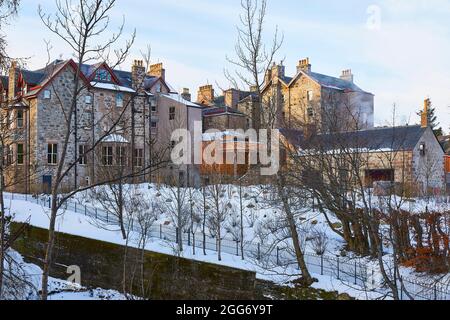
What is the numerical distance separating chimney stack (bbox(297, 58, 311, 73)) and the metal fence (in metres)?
26.9

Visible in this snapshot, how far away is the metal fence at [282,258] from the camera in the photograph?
14.3 m

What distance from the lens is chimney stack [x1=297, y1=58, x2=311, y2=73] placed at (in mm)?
46156

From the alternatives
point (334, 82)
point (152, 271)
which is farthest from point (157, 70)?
point (152, 271)

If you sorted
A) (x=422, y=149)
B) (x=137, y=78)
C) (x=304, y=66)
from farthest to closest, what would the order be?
(x=304, y=66), (x=422, y=149), (x=137, y=78)

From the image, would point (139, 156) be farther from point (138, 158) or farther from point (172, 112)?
point (172, 112)

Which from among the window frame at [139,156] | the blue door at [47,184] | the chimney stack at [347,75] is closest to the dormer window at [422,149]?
the chimney stack at [347,75]

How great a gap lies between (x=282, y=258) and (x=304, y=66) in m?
31.2

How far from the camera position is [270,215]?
24625 millimetres

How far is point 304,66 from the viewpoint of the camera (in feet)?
152

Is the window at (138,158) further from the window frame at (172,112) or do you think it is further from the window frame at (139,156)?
the window frame at (172,112)

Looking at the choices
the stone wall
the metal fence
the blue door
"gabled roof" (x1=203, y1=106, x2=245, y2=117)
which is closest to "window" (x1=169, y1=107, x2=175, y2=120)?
"gabled roof" (x1=203, y1=106, x2=245, y2=117)

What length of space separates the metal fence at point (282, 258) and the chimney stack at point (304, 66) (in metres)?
26.9

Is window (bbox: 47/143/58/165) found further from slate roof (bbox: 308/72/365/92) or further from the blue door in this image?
slate roof (bbox: 308/72/365/92)
